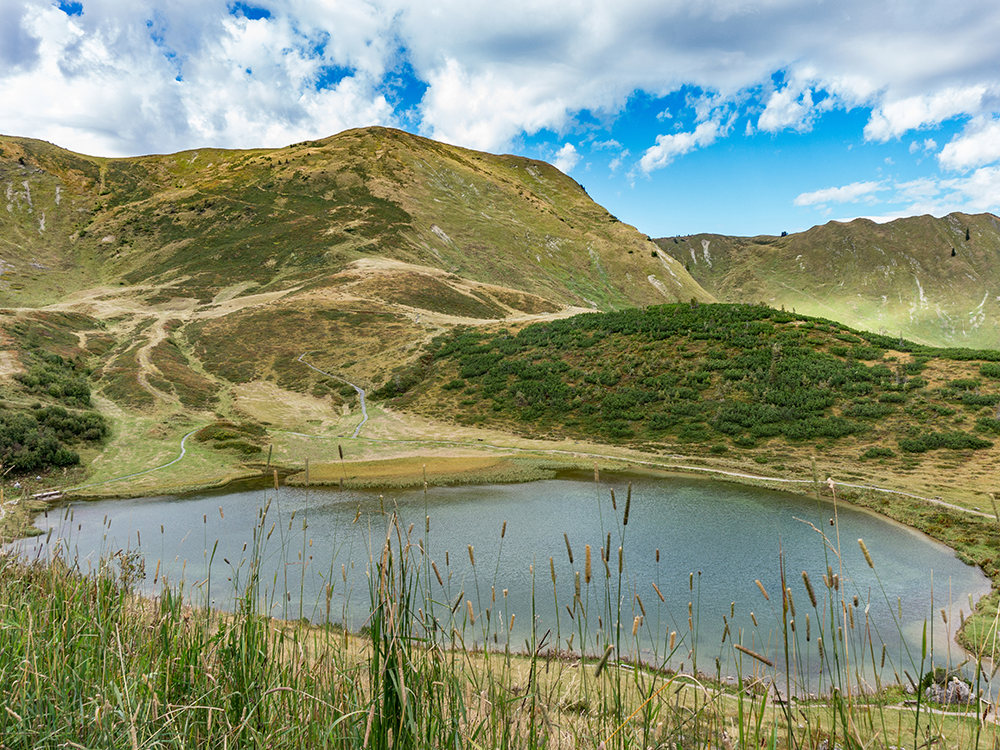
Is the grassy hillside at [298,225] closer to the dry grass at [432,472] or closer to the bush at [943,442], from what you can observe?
the dry grass at [432,472]

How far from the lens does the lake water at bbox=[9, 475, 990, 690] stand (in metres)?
10.8

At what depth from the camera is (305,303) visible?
200 ft

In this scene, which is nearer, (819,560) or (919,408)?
(819,560)

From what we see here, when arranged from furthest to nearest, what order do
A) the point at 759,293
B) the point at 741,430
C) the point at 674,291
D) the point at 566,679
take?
the point at 759,293
the point at 674,291
the point at 741,430
the point at 566,679

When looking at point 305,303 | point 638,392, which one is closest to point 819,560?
point 638,392

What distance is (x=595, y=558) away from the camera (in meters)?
14.8

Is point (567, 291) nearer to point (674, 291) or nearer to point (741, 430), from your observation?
point (674, 291)

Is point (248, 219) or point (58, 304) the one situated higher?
point (248, 219)

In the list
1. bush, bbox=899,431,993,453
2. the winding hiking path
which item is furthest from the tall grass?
the winding hiking path

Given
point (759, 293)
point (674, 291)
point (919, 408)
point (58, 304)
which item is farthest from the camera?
point (759, 293)

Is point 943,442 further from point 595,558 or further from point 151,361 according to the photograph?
point 151,361

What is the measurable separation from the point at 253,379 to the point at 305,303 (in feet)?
63.0

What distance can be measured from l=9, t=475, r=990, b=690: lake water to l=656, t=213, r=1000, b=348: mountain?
441 feet

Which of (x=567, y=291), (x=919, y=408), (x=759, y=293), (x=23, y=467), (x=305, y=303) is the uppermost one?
(x=759, y=293)
